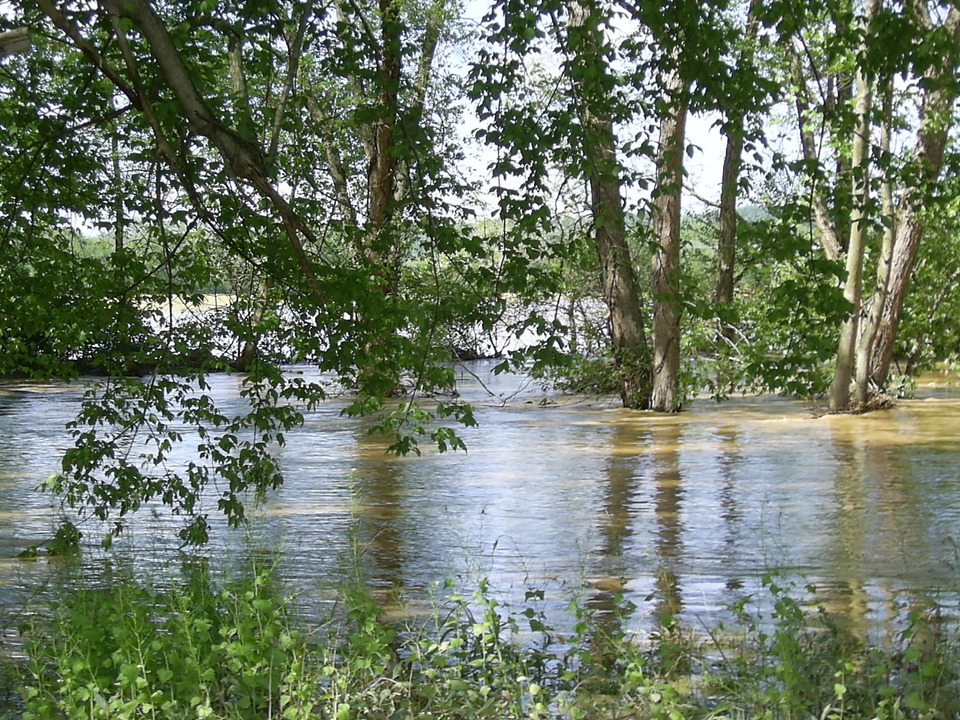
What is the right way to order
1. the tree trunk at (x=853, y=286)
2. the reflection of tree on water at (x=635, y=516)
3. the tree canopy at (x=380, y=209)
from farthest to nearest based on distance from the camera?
the tree trunk at (x=853, y=286)
the reflection of tree on water at (x=635, y=516)
the tree canopy at (x=380, y=209)

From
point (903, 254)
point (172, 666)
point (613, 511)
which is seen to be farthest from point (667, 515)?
point (903, 254)

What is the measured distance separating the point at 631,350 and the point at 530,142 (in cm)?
1596

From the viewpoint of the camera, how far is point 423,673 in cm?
519

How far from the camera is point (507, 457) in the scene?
1636 cm

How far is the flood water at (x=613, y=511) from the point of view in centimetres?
864

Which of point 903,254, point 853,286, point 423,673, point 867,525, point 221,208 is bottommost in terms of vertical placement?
point 867,525

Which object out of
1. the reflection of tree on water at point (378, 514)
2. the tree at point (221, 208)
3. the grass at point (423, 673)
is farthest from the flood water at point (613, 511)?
the grass at point (423, 673)

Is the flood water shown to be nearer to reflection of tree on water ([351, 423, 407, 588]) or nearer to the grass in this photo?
reflection of tree on water ([351, 423, 407, 588])

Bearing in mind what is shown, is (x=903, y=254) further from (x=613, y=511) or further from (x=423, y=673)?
(x=423, y=673)

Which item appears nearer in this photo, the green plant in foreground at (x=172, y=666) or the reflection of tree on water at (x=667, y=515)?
the green plant in foreground at (x=172, y=666)

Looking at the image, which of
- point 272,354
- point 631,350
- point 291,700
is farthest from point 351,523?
point 631,350

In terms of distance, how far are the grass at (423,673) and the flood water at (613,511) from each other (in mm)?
1478

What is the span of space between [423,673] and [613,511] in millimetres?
7103

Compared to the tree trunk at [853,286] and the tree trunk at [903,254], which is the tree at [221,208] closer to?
the tree trunk at [853,286]
